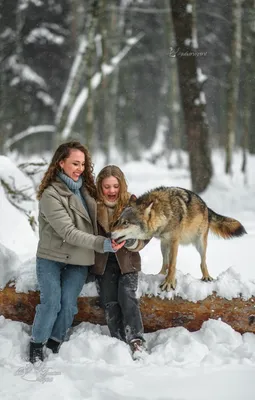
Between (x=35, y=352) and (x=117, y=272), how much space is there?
94 centimetres

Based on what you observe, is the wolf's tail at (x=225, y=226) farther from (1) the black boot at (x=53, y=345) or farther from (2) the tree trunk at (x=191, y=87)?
(2) the tree trunk at (x=191, y=87)

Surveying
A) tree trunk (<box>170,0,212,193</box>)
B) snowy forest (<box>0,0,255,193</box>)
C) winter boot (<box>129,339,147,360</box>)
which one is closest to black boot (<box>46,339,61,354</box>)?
winter boot (<box>129,339,147,360</box>)

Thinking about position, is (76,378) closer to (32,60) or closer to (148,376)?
(148,376)

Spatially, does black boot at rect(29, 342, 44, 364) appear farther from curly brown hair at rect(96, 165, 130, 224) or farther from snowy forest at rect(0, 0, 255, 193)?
snowy forest at rect(0, 0, 255, 193)

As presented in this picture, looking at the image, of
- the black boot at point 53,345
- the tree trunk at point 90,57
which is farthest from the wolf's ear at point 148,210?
the tree trunk at point 90,57

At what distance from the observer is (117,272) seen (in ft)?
12.4

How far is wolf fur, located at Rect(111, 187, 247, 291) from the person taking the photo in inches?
147

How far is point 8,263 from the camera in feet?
13.4

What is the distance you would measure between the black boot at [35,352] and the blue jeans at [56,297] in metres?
0.04

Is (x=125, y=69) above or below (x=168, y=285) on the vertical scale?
above

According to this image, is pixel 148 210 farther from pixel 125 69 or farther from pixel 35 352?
pixel 125 69

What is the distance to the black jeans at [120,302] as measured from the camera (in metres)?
3.54

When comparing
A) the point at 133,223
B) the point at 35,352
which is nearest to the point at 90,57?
the point at 133,223

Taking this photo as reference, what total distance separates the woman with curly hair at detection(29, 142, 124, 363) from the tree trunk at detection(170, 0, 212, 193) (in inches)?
219
